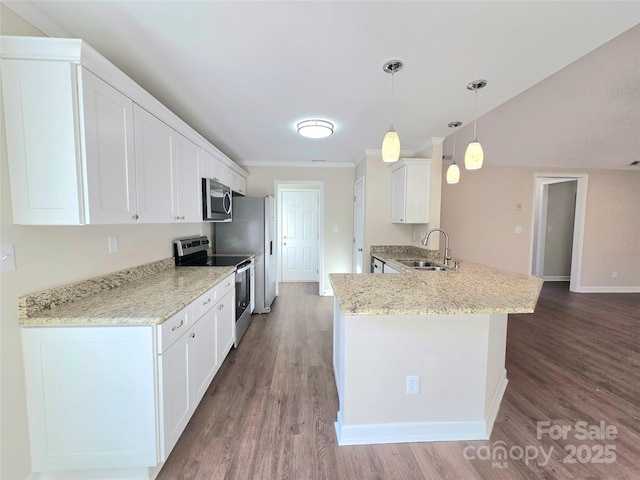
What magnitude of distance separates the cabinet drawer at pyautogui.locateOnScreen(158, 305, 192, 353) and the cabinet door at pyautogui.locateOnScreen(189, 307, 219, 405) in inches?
5.0

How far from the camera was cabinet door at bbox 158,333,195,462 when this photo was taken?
4.38 ft

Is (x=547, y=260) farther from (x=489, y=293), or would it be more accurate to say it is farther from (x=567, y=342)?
(x=489, y=293)

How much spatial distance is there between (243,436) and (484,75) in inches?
116

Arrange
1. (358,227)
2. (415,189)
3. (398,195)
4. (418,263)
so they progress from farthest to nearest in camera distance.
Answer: (358,227), (398,195), (415,189), (418,263)

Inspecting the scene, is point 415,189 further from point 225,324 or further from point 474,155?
point 225,324

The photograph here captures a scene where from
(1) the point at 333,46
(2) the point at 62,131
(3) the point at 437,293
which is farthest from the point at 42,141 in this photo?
(3) the point at 437,293

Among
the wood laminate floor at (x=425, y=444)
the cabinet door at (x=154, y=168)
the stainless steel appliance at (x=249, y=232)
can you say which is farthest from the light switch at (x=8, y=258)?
the stainless steel appliance at (x=249, y=232)

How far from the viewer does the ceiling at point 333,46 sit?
124 cm

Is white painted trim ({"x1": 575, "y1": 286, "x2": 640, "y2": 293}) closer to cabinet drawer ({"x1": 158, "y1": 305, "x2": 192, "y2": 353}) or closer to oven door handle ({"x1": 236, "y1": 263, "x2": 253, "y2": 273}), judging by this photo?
oven door handle ({"x1": 236, "y1": 263, "x2": 253, "y2": 273})

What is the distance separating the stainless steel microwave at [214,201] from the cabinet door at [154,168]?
518 mm

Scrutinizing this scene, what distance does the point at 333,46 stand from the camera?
149 cm

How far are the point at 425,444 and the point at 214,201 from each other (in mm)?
2782

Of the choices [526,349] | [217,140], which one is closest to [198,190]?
[217,140]

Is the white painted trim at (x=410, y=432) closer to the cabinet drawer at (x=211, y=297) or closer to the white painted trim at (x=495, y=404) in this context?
the white painted trim at (x=495, y=404)
